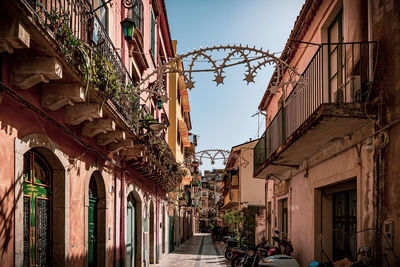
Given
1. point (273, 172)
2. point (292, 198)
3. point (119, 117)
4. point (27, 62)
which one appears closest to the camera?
point (27, 62)

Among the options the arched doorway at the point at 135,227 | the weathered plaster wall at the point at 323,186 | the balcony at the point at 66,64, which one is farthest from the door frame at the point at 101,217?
the weathered plaster wall at the point at 323,186

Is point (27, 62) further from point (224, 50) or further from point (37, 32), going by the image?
point (224, 50)

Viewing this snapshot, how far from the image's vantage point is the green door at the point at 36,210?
554cm

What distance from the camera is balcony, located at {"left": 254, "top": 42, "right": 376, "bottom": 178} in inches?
229

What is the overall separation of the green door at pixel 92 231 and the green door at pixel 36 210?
2218 millimetres

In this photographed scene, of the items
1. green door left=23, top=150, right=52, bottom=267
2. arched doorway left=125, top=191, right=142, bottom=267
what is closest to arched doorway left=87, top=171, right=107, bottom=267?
green door left=23, top=150, right=52, bottom=267

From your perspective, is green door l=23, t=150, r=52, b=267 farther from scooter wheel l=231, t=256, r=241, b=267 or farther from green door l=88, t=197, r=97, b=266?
scooter wheel l=231, t=256, r=241, b=267

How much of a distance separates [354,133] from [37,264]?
5.71 metres

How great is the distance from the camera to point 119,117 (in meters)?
7.57

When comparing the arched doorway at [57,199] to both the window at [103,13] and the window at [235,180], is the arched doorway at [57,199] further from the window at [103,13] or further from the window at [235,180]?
the window at [235,180]

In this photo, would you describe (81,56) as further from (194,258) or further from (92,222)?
(194,258)

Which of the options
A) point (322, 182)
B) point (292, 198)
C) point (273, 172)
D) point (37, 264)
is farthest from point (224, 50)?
point (273, 172)

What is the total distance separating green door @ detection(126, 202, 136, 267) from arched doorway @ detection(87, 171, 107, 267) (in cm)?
338

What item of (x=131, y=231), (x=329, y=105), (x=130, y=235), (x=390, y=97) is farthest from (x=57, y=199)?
(x=131, y=231)
